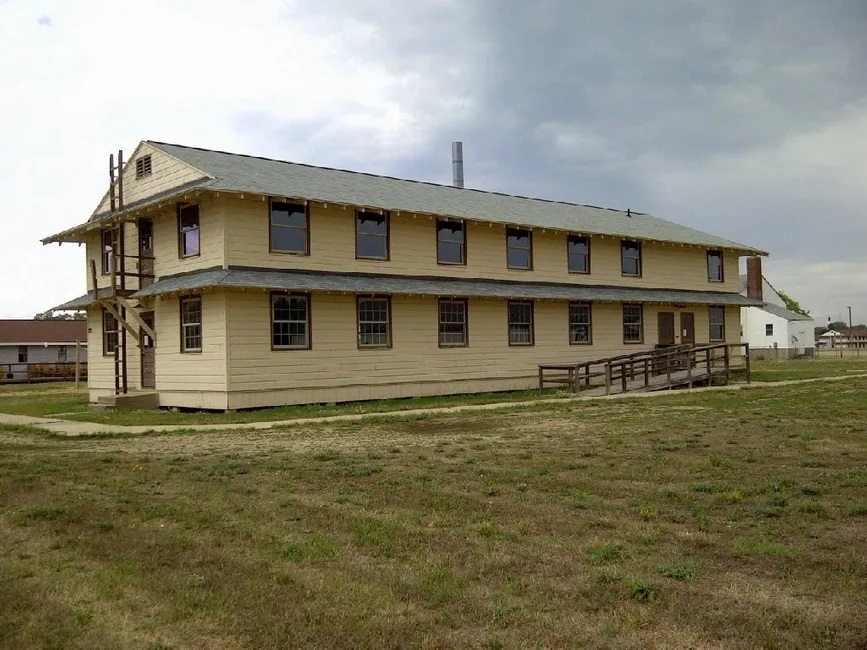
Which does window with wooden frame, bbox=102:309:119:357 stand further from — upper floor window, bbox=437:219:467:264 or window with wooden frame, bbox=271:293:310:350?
upper floor window, bbox=437:219:467:264

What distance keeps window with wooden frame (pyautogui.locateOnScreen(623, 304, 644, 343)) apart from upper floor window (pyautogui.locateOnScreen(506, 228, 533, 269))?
5209mm

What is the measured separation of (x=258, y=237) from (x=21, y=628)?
1825 cm

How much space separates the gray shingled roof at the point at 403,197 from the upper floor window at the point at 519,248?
20.3 inches

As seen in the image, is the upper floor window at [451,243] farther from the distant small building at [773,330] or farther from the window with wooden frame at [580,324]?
the distant small building at [773,330]

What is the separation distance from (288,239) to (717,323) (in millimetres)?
21135

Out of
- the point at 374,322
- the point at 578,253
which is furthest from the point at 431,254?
the point at 578,253

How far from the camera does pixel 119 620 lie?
5.25 m

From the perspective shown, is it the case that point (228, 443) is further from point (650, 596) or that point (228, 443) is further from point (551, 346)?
point (551, 346)

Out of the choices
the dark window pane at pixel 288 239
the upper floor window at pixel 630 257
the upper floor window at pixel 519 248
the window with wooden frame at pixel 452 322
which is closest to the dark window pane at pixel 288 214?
the dark window pane at pixel 288 239

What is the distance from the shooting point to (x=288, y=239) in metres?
23.4

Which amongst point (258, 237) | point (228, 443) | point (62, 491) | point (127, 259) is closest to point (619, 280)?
point (258, 237)

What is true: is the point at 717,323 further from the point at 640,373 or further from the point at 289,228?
the point at 289,228

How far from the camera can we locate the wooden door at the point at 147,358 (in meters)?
24.9

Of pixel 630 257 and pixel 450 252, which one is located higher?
pixel 630 257
